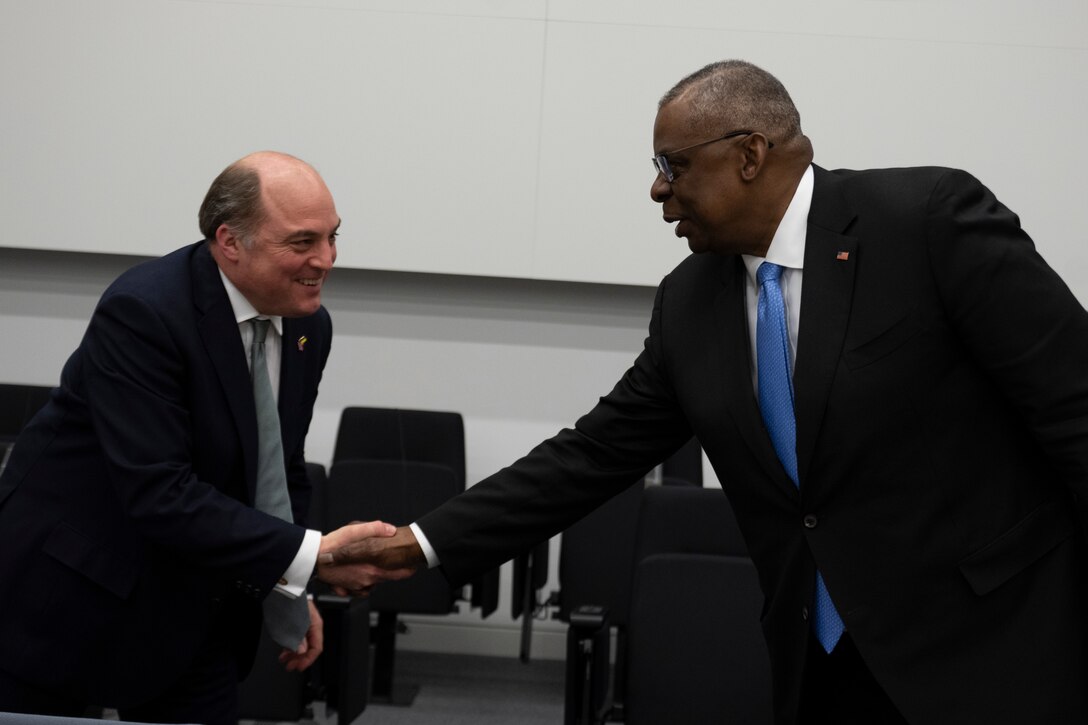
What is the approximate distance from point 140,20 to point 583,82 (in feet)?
6.16

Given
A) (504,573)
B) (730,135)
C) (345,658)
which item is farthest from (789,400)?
(504,573)

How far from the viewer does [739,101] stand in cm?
208

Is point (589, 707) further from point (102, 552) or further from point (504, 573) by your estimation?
point (504, 573)

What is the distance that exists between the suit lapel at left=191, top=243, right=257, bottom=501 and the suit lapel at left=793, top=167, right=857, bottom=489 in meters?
1.03

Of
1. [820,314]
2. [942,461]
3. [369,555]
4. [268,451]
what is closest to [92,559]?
[268,451]

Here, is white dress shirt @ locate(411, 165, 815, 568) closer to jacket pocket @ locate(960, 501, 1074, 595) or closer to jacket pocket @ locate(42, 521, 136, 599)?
jacket pocket @ locate(960, 501, 1074, 595)

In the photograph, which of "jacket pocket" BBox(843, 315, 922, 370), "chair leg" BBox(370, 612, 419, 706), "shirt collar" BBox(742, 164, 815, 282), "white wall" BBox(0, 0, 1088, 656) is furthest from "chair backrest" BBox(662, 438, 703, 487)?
"jacket pocket" BBox(843, 315, 922, 370)

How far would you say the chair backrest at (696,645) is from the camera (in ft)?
10.2

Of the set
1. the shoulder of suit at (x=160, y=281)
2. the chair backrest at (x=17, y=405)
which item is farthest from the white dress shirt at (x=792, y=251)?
the chair backrest at (x=17, y=405)

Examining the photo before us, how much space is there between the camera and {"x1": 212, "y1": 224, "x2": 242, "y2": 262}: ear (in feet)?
7.66

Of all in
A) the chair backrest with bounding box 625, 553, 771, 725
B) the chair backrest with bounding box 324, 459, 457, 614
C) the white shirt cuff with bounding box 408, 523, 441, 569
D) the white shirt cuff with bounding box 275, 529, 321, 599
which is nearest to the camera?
the white shirt cuff with bounding box 275, 529, 321, 599

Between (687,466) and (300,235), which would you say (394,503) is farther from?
(300,235)

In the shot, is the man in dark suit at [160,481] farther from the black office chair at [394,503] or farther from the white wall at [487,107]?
the white wall at [487,107]

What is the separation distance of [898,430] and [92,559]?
56.4 inches
